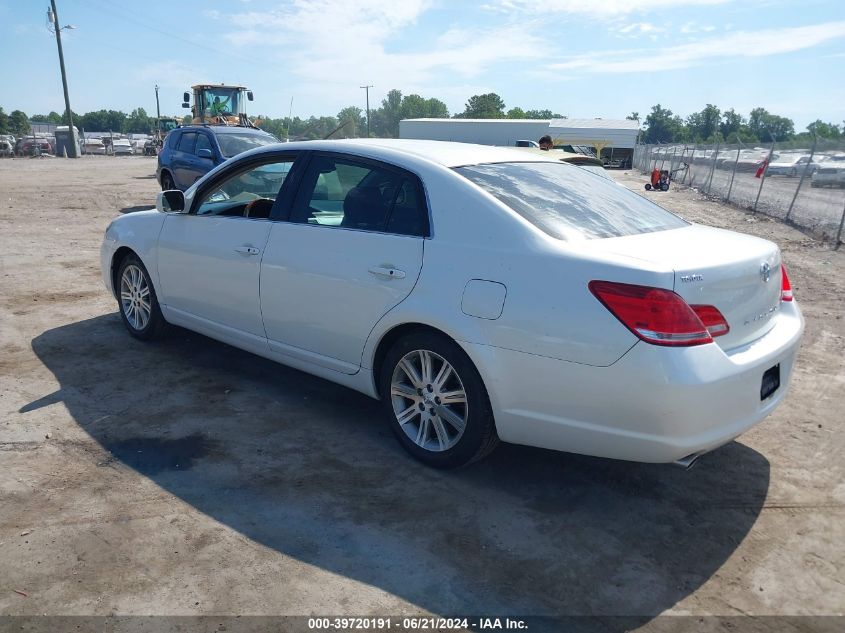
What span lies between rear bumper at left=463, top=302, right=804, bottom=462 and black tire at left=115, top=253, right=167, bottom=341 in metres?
3.22

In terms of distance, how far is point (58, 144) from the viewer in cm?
4503

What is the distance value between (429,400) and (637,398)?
1.16m

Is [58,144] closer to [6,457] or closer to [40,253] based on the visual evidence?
[40,253]

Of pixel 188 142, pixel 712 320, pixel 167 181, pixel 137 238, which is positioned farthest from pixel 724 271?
pixel 167 181

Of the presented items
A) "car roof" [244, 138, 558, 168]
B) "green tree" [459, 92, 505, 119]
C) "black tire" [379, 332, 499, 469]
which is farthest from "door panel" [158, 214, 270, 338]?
"green tree" [459, 92, 505, 119]

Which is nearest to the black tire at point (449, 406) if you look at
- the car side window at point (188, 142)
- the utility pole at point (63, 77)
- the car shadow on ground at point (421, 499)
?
the car shadow on ground at point (421, 499)

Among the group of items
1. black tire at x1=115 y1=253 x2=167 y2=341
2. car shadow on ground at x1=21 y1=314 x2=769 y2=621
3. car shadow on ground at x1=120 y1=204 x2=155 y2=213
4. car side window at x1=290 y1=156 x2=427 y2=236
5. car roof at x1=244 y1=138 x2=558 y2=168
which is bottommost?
car shadow on ground at x1=21 y1=314 x2=769 y2=621

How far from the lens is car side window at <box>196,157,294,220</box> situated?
15.6 feet

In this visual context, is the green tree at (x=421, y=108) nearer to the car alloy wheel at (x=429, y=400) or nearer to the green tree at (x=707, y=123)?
the green tree at (x=707, y=123)

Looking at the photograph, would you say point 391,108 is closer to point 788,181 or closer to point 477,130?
point 477,130

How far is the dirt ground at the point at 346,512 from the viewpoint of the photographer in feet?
8.98

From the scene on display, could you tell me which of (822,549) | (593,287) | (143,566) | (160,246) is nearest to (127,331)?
(160,246)

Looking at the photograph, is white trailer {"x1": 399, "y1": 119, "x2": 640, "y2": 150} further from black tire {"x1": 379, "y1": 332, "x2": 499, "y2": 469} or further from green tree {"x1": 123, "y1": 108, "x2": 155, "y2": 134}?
green tree {"x1": 123, "y1": 108, "x2": 155, "y2": 134}

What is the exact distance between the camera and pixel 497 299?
128 inches
